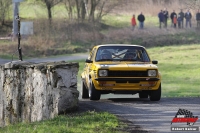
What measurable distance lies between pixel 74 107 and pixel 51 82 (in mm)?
763

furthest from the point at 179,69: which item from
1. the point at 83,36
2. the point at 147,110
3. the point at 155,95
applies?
the point at 147,110

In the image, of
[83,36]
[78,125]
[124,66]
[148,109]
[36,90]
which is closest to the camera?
[78,125]

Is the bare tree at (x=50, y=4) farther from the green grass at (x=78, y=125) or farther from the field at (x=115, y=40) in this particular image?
the green grass at (x=78, y=125)

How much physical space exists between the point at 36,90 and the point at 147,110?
2.82 meters

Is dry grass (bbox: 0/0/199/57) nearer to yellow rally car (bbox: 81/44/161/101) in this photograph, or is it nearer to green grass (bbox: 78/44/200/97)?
green grass (bbox: 78/44/200/97)

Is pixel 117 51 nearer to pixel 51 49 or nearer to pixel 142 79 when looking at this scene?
pixel 142 79

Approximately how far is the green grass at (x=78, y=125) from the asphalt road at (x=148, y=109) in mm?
433

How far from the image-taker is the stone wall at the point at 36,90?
16188 mm

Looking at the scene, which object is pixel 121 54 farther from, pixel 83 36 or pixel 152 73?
pixel 83 36

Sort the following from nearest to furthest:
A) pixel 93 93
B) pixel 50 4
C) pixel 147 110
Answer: pixel 147 110 → pixel 93 93 → pixel 50 4

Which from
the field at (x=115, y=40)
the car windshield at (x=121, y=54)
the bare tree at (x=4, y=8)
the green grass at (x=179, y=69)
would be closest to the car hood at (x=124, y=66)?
the car windshield at (x=121, y=54)

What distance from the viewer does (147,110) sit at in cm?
1636

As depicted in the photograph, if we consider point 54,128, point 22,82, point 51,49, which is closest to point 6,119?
point 22,82

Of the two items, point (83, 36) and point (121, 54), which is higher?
point (121, 54)
